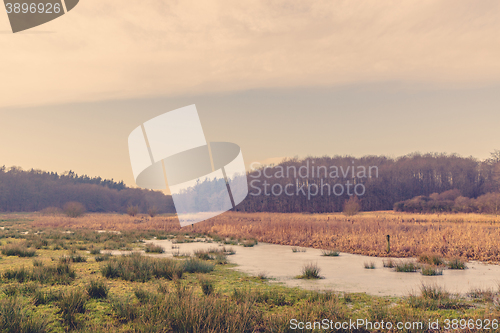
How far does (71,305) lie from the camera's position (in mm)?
6066

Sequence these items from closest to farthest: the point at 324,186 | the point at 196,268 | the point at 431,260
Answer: the point at 196,268 → the point at 431,260 → the point at 324,186

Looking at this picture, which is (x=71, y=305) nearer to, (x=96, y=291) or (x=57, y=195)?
(x=96, y=291)

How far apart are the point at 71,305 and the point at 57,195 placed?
152250 mm

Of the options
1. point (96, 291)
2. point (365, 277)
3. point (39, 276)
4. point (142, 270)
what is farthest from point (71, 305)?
point (365, 277)

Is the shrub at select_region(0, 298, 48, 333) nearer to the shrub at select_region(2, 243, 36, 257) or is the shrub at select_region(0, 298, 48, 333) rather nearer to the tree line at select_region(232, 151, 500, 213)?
the shrub at select_region(2, 243, 36, 257)

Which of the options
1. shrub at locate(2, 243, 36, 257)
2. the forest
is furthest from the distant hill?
shrub at locate(2, 243, 36, 257)

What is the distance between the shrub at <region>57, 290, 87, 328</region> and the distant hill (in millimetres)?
125065

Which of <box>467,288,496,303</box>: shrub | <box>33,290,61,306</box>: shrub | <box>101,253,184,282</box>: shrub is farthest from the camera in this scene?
<box>101,253,184,282</box>: shrub

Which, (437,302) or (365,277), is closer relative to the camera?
(437,302)

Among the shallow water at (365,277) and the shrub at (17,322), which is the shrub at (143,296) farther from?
the shallow water at (365,277)

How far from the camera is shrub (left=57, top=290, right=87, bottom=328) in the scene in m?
5.71

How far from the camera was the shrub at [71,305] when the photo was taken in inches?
225

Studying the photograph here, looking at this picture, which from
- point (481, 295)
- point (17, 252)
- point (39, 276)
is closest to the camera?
point (481, 295)

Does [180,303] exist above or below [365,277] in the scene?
above
